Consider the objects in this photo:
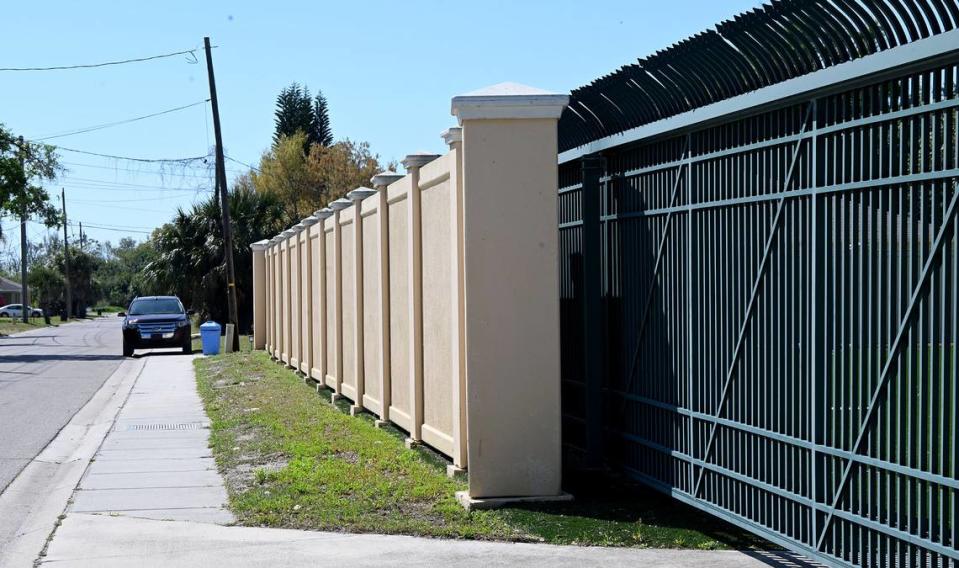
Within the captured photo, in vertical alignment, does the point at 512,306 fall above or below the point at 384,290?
below

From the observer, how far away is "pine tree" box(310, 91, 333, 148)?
70.4 metres

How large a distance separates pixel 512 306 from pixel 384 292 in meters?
4.36

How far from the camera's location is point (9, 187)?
38688 millimetres

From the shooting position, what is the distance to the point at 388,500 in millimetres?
8133

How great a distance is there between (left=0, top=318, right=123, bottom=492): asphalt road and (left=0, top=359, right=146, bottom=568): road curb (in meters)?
0.15

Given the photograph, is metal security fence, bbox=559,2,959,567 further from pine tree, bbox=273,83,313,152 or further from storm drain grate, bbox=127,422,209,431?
pine tree, bbox=273,83,313,152

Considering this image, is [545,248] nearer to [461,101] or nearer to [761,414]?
[461,101]

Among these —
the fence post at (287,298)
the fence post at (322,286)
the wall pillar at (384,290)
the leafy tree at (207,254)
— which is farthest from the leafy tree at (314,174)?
the wall pillar at (384,290)

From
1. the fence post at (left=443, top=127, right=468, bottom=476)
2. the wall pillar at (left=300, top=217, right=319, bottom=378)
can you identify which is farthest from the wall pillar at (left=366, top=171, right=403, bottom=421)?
the wall pillar at (left=300, top=217, right=319, bottom=378)

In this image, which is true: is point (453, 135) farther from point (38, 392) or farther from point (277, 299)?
point (277, 299)

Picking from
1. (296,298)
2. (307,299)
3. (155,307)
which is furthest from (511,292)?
(155,307)

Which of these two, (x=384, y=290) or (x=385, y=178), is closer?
(x=385, y=178)

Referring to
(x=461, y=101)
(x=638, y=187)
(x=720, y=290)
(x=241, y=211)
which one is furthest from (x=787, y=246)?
(x=241, y=211)

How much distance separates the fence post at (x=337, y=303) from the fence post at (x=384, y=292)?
3.07 metres
